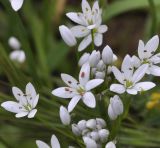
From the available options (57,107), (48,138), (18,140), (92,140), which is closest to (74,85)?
(92,140)

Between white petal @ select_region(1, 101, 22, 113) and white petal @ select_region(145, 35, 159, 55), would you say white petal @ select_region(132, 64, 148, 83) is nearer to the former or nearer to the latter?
white petal @ select_region(145, 35, 159, 55)

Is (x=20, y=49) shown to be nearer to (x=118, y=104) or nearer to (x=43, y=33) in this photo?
(x=43, y=33)

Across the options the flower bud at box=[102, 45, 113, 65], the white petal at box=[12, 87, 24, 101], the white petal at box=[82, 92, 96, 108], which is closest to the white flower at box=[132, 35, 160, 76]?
the flower bud at box=[102, 45, 113, 65]

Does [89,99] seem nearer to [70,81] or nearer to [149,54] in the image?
[70,81]

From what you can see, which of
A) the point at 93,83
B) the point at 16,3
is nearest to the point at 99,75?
the point at 93,83

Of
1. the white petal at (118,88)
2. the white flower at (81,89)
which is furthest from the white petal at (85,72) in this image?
the white petal at (118,88)
